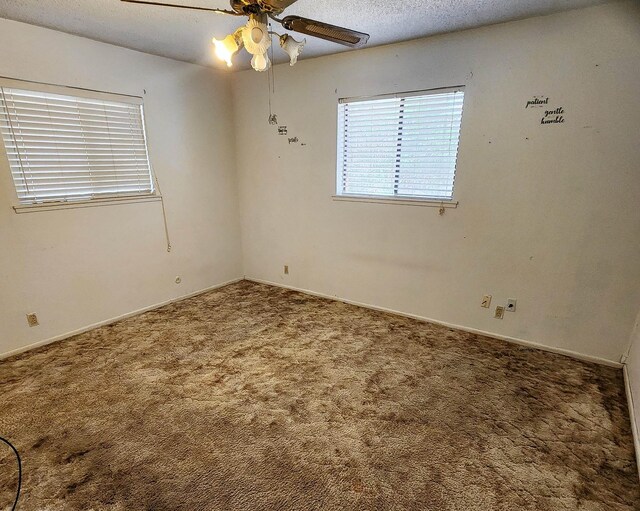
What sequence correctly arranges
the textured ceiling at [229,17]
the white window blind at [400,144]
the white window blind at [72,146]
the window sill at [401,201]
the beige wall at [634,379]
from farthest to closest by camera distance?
the window sill at [401,201], the white window blind at [400,144], the white window blind at [72,146], the textured ceiling at [229,17], the beige wall at [634,379]

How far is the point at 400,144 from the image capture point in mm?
3025

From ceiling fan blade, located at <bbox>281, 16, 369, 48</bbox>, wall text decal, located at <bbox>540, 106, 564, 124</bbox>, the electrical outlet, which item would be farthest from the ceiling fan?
the electrical outlet

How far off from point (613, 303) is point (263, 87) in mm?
3810

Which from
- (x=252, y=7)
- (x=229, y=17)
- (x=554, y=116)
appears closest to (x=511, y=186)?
(x=554, y=116)

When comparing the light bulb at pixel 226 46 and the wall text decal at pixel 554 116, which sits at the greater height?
the light bulb at pixel 226 46

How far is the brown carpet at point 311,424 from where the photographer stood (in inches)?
60.2

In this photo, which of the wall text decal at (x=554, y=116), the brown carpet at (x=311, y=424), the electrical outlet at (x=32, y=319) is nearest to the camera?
the brown carpet at (x=311, y=424)

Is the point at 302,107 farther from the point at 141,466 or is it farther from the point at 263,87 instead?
the point at 141,466

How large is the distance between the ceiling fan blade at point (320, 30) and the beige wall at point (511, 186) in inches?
53.2

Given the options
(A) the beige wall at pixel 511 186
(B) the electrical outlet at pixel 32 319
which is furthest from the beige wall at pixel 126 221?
(A) the beige wall at pixel 511 186

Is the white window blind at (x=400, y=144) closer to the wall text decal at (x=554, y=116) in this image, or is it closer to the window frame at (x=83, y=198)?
the wall text decal at (x=554, y=116)

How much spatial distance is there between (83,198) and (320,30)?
253 centimetres

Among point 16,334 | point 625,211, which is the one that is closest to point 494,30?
point 625,211

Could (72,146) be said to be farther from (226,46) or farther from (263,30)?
(263,30)
